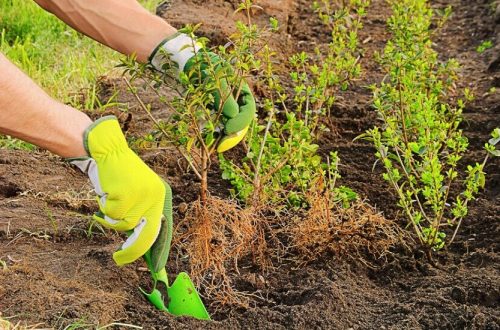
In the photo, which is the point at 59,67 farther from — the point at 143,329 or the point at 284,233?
the point at 143,329

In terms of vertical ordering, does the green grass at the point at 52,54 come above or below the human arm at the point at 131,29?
below

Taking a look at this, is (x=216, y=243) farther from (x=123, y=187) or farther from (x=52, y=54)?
(x=52, y=54)

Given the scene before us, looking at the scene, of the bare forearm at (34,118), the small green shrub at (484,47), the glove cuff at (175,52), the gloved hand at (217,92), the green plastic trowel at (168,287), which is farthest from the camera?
the small green shrub at (484,47)

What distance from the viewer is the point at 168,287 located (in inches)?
121

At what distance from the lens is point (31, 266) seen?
10.4 ft

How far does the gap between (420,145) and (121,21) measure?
119 centimetres

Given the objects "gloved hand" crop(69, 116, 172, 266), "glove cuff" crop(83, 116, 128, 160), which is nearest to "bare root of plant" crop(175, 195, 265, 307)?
"gloved hand" crop(69, 116, 172, 266)

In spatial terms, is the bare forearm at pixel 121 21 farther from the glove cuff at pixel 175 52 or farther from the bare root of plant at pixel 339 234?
the bare root of plant at pixel 339 234

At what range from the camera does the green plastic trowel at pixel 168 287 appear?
303cm

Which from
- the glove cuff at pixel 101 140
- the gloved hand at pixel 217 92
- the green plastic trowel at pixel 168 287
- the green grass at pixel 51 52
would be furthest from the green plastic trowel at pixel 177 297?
the green grass at pixel 51 52

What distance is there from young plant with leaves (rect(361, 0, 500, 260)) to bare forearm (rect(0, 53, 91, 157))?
103 centimetres

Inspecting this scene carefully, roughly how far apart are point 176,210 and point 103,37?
720 millimetres

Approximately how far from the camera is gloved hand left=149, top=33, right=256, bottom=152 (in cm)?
330

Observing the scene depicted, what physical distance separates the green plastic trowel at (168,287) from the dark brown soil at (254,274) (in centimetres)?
6
